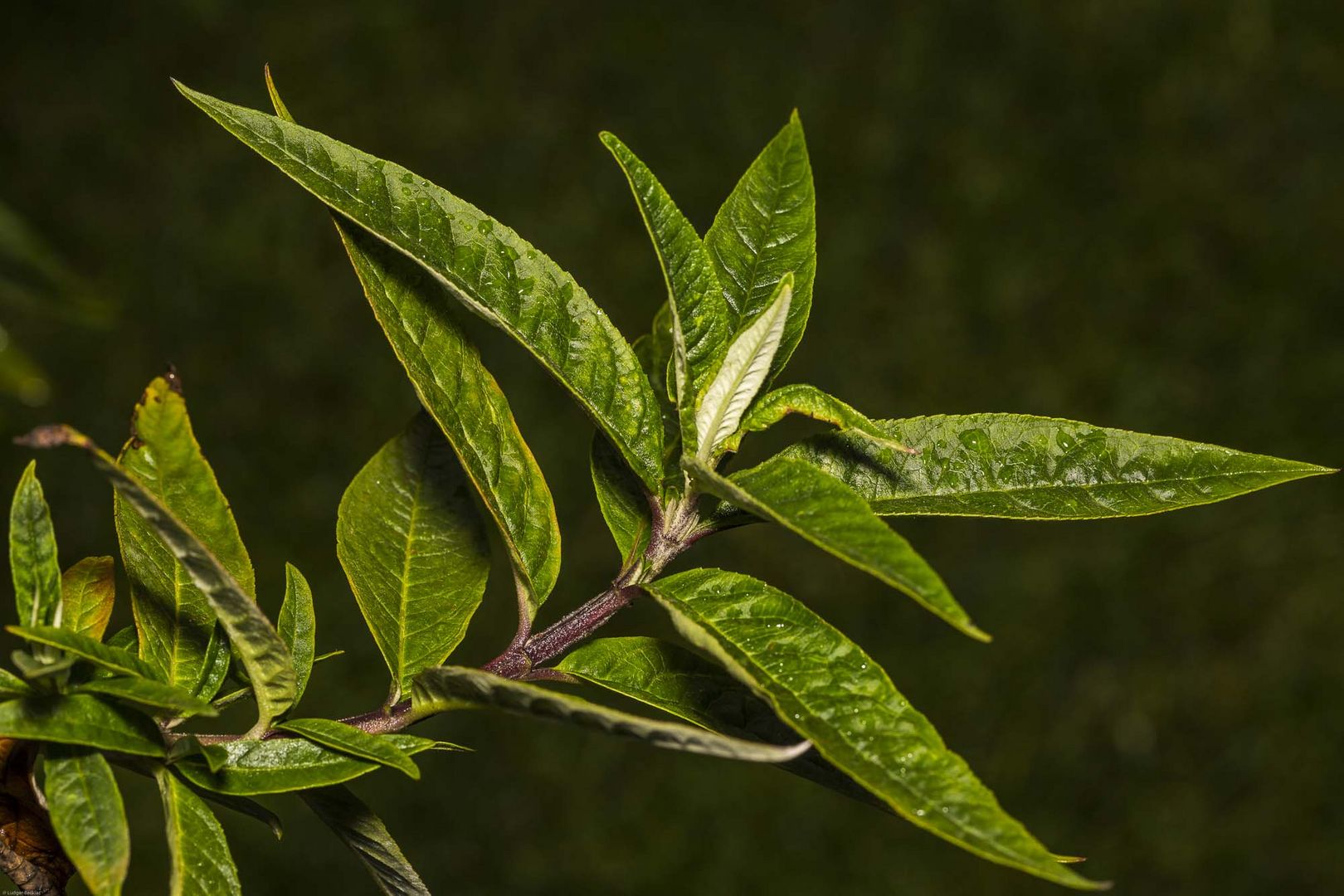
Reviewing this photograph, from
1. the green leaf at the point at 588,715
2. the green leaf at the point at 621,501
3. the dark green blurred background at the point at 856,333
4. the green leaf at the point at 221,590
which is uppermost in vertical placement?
the dark green blurred background at the point at 856,333

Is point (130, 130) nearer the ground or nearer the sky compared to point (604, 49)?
nearer the ground

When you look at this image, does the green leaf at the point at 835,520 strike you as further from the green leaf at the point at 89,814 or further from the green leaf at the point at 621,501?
the green leaf at the point at 89,814

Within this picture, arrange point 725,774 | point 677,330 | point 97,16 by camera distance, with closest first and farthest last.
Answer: point 677,330, point 725,774, point 97,16

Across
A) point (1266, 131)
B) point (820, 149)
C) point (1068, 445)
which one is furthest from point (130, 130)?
point (1068, 445)

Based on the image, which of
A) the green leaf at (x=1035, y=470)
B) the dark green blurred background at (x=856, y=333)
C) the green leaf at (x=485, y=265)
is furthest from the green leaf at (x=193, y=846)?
the dark green blurred background at (x=856, y=333)

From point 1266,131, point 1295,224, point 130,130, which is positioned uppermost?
point 1266,131

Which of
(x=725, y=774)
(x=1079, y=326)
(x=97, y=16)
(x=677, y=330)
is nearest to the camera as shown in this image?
(x=677, y=330)

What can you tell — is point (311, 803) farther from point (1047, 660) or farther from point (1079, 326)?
point (1079, 326)
